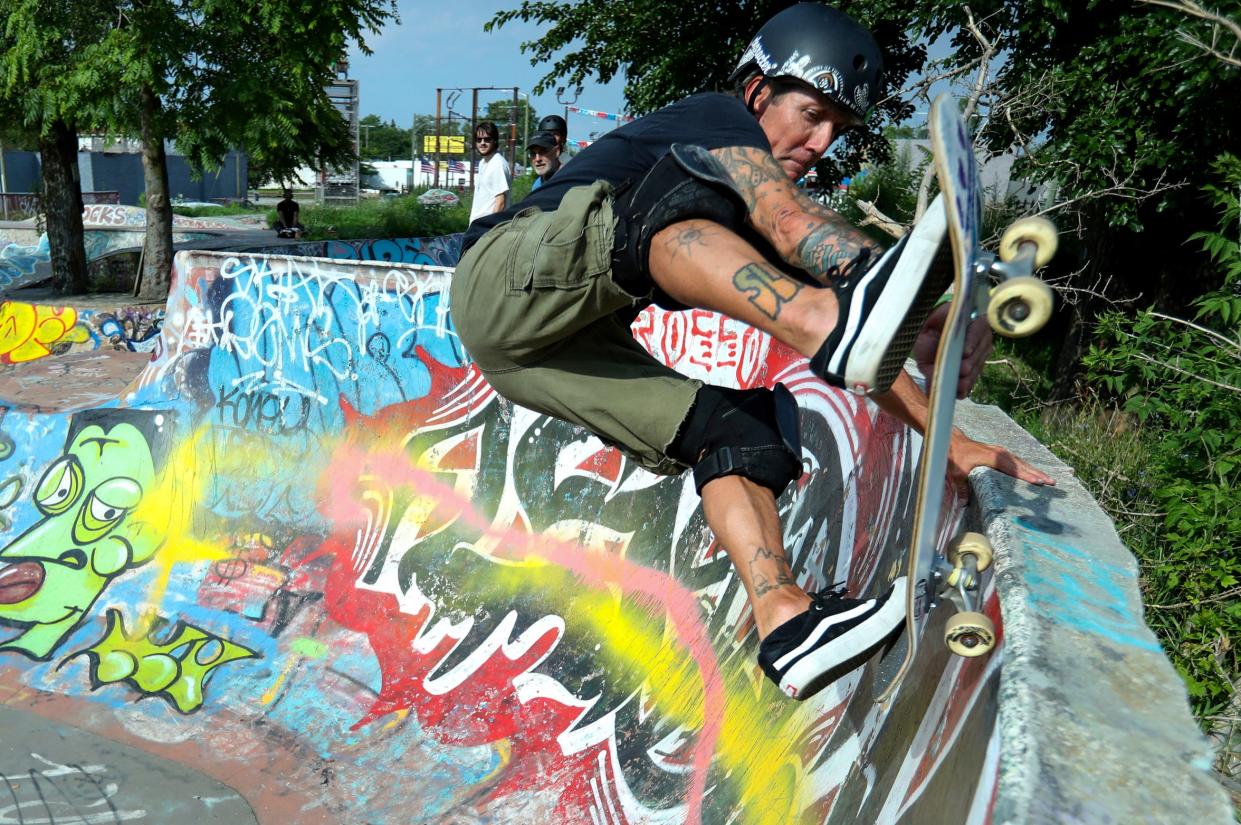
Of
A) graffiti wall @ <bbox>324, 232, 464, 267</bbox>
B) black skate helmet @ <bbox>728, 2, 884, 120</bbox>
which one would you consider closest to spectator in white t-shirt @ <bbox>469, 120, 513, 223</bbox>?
graffiti wall @ <bbox>324, 232, 464, 267</bbox>

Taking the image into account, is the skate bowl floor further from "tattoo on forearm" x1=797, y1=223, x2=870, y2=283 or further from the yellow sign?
the yellow sign

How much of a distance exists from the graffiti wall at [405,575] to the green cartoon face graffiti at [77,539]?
1 cm

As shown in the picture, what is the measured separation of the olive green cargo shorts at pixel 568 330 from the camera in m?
2.42

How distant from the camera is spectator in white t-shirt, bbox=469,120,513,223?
9.01m

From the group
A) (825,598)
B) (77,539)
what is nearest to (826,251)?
Answer: (825,598)

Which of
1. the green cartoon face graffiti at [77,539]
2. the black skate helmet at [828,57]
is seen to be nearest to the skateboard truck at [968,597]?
the black skate helmet at [828,57]

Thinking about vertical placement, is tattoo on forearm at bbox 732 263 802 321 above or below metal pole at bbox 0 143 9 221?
above

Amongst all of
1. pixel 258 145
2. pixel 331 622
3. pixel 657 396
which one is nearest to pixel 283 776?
pixel 331 622

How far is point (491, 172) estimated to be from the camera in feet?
29.6

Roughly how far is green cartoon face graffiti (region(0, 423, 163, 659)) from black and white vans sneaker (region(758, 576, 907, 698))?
4.59 meters

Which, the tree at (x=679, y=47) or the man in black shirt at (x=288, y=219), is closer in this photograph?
the tree at (x=679, y=47)

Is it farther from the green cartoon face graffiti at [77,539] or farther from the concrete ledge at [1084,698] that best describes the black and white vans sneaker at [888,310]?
the green cartoon face graffiti at [77,539]

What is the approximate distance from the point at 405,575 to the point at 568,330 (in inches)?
116

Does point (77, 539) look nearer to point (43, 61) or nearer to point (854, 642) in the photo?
point (854, 642)
